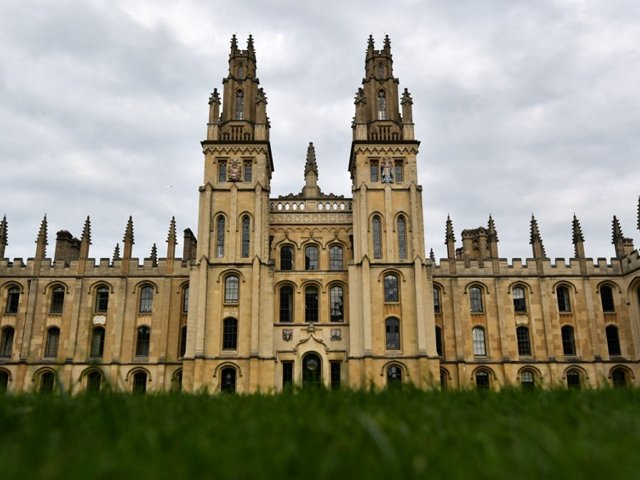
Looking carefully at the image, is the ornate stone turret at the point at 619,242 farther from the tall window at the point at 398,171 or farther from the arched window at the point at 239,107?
the arched window at the point at 239,107

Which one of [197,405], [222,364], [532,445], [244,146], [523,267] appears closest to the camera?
[532,445]

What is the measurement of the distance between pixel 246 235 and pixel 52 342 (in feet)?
52.7

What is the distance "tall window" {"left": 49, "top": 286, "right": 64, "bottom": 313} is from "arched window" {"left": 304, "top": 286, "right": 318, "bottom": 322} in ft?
58.2

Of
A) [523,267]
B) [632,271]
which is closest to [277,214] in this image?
[523,267]

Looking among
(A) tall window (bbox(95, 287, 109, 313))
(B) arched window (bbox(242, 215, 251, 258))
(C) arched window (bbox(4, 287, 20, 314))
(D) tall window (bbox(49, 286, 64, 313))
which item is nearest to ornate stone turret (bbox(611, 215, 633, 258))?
(B) arched window (bbox(242, 215, 251, 258))

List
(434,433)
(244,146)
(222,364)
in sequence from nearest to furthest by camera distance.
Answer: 1. (434,433)
2. (222,364)
3. (244,146)

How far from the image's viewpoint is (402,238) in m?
37.8

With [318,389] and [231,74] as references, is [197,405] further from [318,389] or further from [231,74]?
[231,74]

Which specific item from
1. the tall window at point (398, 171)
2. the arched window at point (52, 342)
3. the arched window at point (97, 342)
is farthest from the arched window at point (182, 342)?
the tall window at point (398, 171)

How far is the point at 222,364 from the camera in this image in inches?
1373

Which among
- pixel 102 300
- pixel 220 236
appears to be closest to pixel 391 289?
pixel 220 236

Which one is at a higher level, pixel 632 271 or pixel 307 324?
pixel 632 271

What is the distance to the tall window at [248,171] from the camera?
128 feet

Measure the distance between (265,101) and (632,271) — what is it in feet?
94.3
